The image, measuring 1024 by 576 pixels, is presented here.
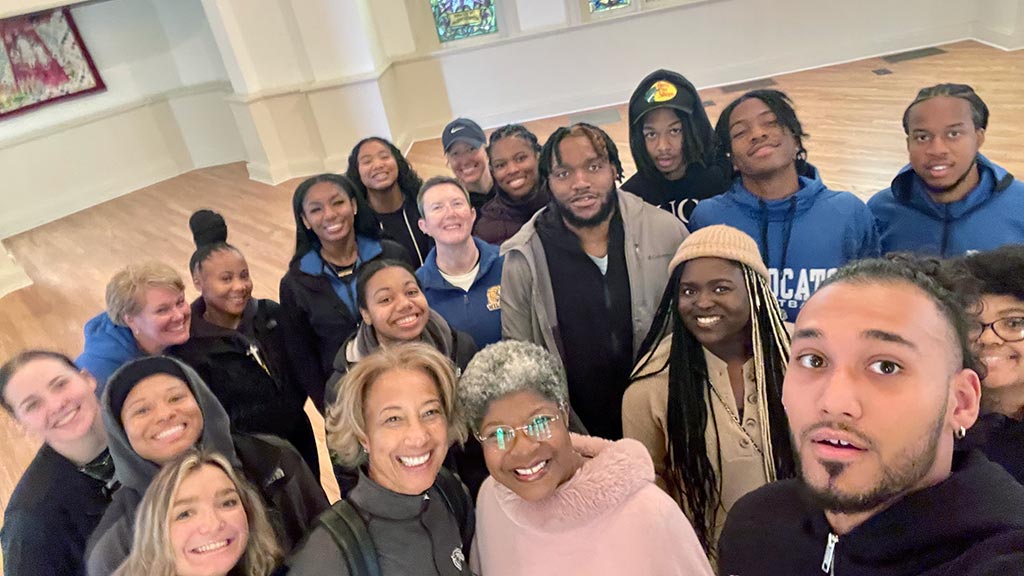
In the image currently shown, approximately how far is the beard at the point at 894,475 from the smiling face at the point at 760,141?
1.37 metres

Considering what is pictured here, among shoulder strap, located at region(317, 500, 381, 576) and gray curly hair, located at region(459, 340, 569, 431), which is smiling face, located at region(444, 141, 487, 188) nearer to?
gray curly hair, located at region(459, 340, 569, 431)

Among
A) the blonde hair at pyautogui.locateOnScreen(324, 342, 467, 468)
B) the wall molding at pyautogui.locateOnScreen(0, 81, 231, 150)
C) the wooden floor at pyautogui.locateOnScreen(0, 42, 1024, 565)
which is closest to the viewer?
the blonde hair at pyautogui.locateOnScreen(324, 342, 467, 468)

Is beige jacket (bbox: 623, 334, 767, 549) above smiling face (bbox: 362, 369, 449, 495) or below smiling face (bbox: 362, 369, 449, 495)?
below

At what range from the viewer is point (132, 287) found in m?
2.24

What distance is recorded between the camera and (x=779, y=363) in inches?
63.4

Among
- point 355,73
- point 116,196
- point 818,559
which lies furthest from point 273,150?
point 818,559

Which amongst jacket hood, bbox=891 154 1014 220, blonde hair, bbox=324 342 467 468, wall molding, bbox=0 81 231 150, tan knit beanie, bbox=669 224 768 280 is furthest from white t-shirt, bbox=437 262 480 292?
wall molding, bbox=0 81 231 150

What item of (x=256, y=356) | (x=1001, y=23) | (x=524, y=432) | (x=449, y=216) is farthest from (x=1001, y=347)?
(x=1001, y=23)

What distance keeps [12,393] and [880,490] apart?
86.4 inches

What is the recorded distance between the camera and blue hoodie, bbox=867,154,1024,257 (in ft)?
6.64

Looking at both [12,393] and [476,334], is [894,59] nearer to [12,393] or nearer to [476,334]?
[476,334]

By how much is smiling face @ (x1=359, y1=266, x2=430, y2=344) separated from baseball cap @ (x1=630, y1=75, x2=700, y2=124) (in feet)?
4.18

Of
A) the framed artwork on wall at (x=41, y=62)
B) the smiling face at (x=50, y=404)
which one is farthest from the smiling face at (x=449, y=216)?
the framed artwork on wall at (x=41, y=62)

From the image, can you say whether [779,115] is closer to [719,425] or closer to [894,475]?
[719,425]
